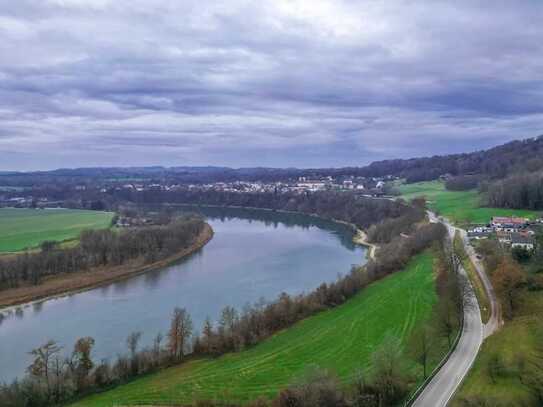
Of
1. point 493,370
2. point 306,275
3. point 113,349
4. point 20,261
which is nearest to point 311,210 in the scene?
point 306,275

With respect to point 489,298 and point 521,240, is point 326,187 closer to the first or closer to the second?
point 521,240

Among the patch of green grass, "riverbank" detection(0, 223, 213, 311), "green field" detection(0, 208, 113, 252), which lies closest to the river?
"riverbank" detection(0, 223, 213, 311)

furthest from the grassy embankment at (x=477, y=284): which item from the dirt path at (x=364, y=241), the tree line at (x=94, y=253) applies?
the tree line at (x=94, y=253)

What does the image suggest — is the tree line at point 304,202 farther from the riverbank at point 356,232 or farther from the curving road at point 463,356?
the curving road at point 463,356

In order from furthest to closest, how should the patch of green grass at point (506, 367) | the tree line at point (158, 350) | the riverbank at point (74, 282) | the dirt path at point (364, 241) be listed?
the dirt path at point (364, 241), the riverbank at point (74, 282), the tree line at point (158, 350), the patch of green grass at point (506, 367)

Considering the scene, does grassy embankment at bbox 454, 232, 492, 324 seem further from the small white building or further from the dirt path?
the dirt path

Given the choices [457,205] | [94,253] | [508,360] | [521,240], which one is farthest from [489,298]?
[457,205]
